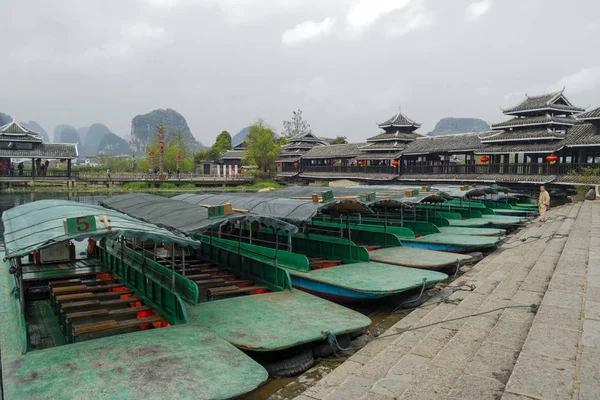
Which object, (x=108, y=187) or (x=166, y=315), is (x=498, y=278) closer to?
(x=166, y=315)

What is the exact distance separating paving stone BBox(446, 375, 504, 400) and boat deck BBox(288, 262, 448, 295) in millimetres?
3650

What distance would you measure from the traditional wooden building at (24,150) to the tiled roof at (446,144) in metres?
36.7

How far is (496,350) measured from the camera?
577 centimetres

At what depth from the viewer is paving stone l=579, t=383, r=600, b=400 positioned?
418cm

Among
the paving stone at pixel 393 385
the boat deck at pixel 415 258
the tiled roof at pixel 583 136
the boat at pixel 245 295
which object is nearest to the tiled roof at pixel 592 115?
the tiled roof at pixel 583 136

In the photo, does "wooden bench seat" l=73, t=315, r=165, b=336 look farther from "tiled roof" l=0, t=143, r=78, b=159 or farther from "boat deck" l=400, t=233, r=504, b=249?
"tiled roof" l=0, t=143, r=78, b=159

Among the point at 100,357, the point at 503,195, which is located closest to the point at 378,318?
the point at 100,357

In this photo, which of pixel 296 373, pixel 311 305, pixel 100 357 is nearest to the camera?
pixel 100 357

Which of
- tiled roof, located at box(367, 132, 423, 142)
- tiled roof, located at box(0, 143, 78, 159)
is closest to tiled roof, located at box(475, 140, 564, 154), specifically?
tiled roof, located at box(367, 132, 423, 142)

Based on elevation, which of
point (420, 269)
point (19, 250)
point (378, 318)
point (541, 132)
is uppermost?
point (541, 132)

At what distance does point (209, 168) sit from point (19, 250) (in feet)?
213

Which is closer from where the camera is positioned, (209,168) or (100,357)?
(100,357)

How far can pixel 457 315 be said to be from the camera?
25.8 ft

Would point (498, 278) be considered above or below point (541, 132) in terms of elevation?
below
